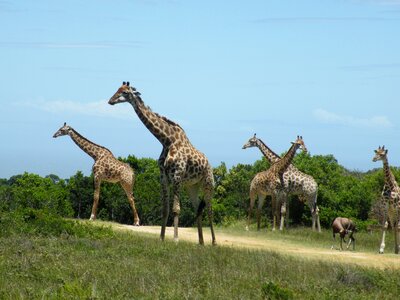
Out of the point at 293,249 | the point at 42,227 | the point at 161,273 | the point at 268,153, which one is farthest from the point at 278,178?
the point at 161,273

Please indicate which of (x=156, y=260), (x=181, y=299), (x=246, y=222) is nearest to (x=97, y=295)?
(x=181, y=299)

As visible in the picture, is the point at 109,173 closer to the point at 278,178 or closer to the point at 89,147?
the point at 89,147

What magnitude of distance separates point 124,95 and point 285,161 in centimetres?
860

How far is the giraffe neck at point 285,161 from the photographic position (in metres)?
27.5

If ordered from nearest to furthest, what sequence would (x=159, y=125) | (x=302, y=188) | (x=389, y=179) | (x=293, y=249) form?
1. (x=159, y=125)
2. (x=293, y=249)
3. (x=389, y=179)
4. (x=302, y=188)

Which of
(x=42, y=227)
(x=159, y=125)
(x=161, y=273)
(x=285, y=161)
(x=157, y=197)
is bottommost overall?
(x=161, y=273)

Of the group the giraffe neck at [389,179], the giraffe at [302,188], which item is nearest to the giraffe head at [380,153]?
the giraffe neck at [389,179]

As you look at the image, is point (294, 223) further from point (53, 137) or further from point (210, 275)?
point (210, 275)

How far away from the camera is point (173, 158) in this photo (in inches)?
779

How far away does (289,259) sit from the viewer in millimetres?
17422

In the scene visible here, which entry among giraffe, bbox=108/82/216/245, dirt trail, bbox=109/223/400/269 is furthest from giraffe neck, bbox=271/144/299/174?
giraffe, bbox=108/82/216/245

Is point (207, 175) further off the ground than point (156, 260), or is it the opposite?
point (207, 175)

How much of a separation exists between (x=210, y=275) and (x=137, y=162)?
18.6 metres

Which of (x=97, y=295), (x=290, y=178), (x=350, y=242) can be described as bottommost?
(x=97, y=295)
